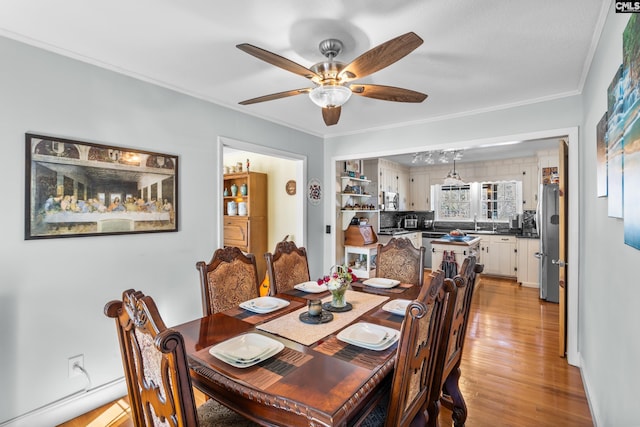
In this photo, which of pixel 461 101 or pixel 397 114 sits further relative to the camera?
pixel 397 114

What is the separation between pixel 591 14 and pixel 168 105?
9.54 feet

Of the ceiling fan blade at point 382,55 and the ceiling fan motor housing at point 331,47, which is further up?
the ceiling fan motor housing at point 331,47

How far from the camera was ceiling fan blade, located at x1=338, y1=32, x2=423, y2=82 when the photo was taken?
4.66 ft

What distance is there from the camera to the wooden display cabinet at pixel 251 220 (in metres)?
4.82

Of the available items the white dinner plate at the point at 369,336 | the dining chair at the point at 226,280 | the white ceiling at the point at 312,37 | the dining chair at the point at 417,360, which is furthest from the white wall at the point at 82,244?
the dining chair at the point at 417,360

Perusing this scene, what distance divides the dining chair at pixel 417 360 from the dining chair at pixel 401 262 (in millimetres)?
1187

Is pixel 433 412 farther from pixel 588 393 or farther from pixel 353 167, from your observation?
pixel 353 167

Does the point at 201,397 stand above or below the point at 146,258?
below

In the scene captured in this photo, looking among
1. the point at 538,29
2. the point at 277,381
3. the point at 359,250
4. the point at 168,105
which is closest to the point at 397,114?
the point at 538,29

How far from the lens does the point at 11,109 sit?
192 centimetres

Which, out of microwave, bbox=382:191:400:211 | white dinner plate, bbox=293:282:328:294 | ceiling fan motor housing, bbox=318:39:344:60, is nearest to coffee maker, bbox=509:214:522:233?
microwave, bbox=382:191:400:211

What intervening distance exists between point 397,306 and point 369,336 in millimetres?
488

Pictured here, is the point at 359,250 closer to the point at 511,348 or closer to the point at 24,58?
the point at 511,348

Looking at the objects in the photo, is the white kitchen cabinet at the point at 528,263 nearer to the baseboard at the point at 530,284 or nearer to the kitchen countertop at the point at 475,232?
the baseboard at the point at 530,284
